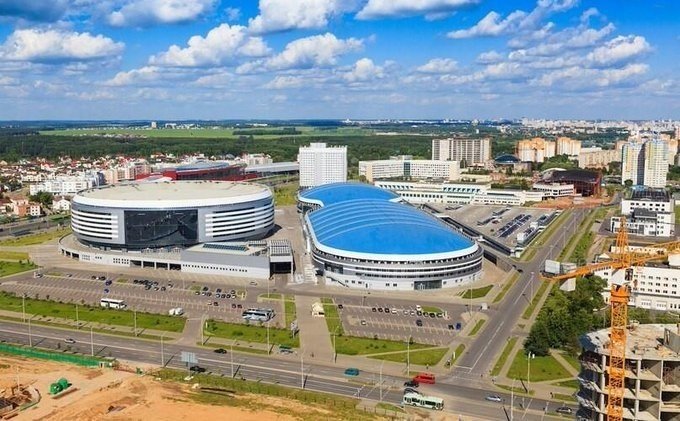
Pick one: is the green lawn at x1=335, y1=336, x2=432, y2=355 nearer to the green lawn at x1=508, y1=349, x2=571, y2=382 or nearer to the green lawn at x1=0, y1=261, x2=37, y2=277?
the green lawn at x1=508, y1=349, x2=571, y2=382

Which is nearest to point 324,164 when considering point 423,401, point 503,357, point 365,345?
point 365,345

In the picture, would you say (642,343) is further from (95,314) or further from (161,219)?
(161,219)

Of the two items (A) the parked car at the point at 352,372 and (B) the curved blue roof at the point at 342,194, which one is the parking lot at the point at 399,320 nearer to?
(A) the parked car at the point at 352,372

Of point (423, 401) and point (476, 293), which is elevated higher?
point (476, 293)

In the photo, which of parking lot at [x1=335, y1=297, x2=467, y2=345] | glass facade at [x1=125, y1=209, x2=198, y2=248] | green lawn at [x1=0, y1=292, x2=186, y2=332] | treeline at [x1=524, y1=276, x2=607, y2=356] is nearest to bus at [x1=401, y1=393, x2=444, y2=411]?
treeline at [x1=524, y1=276, x2=607, y2=356]

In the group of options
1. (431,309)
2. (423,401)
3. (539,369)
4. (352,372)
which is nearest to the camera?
(423,401)

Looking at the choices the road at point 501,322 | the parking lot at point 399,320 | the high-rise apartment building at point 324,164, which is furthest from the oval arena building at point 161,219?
the high-rise apartment building at point 324,164

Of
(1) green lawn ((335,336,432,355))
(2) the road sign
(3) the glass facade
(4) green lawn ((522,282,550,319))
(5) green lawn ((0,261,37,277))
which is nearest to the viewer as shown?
(2) the road sign

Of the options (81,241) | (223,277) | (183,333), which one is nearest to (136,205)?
(81,241)
